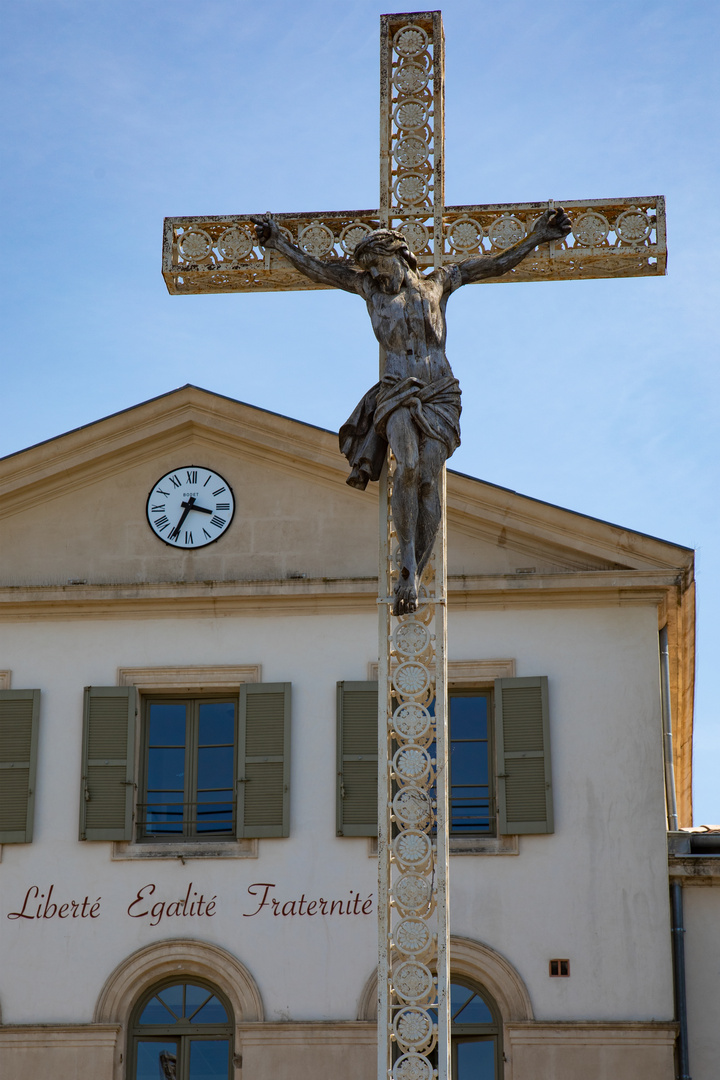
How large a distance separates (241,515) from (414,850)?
33.5ft

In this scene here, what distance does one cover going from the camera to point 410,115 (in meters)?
10.9

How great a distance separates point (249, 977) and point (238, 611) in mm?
3602

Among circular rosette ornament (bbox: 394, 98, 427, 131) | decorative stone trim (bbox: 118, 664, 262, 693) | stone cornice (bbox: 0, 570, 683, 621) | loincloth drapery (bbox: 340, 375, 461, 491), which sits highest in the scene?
circular rosette ornament (bbox: 394, 98, 427, 131)

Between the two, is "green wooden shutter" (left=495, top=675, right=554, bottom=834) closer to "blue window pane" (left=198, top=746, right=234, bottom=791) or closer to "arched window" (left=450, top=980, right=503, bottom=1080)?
"arched window" (left=450, top=980, right=503, bottom=1080)

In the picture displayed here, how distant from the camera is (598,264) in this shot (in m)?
11.0

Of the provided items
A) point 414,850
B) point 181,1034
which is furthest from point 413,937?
point 181,1034

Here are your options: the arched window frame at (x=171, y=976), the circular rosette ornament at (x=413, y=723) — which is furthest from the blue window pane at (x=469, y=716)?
the circular rosette ornament at (x=413, y=723)

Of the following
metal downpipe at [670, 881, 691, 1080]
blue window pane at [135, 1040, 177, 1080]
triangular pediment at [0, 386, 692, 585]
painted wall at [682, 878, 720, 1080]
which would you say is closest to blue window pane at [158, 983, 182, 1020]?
blue window pane at [135, 1040, 177, 1080]

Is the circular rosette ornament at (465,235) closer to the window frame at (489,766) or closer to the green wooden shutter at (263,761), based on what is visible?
the window frame at (489,766)

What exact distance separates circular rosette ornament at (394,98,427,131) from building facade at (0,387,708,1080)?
26.4ft

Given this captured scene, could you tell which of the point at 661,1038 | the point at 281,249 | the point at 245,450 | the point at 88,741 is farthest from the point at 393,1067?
the point at 245,450

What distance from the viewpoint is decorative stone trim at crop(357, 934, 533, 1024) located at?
56.7 feet

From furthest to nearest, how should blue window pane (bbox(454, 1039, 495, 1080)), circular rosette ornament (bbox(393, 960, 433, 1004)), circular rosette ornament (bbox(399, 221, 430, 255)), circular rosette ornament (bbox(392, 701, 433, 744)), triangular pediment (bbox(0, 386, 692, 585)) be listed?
triangular pediment (bbox(0, 386, 692, 585)), blue window pane (bbox(454, 1039, 495, 1080)), circular rosette ornament (bbox(399, 221, 430, 255)), circular rosette ornament (bbox(392, 701, 433, 744)), circular rosette ornament (bbox(393, 960, 433, 1004))

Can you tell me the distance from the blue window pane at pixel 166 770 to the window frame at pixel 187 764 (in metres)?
0.04
